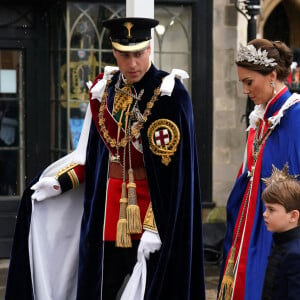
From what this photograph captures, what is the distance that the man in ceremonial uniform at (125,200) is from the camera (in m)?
4.72

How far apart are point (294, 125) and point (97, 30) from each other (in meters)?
3.92

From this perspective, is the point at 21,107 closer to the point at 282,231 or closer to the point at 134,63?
the point at 134,63

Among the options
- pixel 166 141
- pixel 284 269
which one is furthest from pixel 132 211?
pixel 284 269

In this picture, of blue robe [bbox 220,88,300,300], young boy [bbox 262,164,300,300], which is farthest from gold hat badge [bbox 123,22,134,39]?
young boy [bbox 262,164,300,300]

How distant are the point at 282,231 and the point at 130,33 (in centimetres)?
133

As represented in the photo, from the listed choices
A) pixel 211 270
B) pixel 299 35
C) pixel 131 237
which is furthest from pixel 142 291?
pixel 299 35

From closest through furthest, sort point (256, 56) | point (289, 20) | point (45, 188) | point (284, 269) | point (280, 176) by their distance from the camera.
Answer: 1. point (284, 269)
2. point (280, 176)
3. point (256, 56)
4. point (45, 188)
5. point (289, 20)

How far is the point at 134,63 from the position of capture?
4723 mm

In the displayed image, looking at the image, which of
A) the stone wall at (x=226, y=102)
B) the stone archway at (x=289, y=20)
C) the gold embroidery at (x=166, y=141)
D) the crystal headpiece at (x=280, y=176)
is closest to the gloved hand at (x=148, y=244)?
the gold embroidery at (x=166, y=141)

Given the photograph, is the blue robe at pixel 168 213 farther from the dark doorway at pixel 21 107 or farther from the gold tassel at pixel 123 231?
the dark doorway at pixel 21 107

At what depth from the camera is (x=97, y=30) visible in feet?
27.0

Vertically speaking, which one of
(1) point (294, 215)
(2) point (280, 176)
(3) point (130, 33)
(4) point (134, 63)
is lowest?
(1) point (294, 215)

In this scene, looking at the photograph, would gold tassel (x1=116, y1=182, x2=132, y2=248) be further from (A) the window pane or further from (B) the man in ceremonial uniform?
(A) the window pane

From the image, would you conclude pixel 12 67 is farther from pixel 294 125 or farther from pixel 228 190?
pixel 294 125
